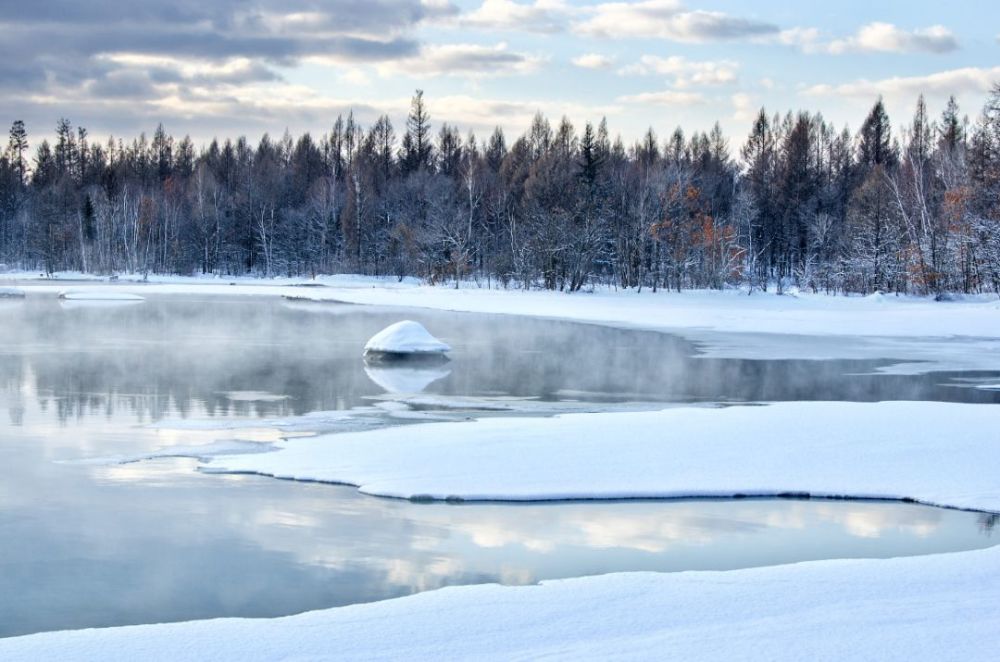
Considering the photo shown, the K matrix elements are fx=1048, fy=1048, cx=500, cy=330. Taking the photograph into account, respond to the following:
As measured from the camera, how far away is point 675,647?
4914mm

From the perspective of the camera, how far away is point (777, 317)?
3238 cm

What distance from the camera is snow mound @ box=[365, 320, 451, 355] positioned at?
760 inches

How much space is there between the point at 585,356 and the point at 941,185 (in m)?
36.9

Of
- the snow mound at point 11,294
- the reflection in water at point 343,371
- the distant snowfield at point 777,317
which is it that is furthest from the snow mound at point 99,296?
the reflection in water at point 343,371

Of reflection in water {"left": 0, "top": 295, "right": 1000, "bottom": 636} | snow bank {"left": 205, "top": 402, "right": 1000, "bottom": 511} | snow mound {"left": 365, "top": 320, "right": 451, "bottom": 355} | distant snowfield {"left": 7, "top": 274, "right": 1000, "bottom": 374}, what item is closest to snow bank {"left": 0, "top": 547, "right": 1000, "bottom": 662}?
reflection in water {"left": 0, "top": 295, "right": 1000, "bottom": 636}

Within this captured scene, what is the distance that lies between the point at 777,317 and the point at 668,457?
2352cm

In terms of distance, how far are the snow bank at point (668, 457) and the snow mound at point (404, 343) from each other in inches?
286

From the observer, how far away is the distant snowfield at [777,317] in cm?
2244

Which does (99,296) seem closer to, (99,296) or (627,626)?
(99,296)

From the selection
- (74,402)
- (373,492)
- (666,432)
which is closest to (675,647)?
(373,492)

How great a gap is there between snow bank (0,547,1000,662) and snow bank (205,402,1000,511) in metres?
2.75

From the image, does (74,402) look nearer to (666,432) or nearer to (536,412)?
(536,412)

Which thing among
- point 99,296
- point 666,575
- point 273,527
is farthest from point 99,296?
point 666,575

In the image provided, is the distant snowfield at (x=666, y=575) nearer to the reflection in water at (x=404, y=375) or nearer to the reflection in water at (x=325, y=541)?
the reflection in water at (x=325, y=541)
